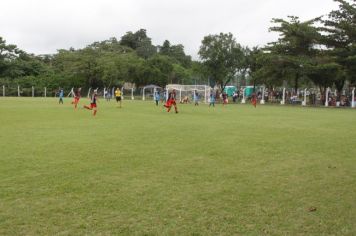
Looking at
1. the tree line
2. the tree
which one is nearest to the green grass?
the tree line

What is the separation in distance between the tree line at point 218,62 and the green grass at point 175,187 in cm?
3116

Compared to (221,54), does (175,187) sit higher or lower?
lower

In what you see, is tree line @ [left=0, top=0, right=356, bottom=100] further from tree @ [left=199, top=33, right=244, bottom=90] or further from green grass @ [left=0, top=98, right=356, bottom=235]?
green grass @ [left=0, top=98, right=356, bottom=235]

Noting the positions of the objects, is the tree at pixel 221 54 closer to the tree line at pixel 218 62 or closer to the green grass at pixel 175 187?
the tree line at pixel 218 62

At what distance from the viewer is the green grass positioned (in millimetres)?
5016

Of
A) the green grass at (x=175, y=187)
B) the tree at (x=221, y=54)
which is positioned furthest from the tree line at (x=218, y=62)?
the green grass at (x=175, y=187)

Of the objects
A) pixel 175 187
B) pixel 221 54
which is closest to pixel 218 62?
pixel 221 54

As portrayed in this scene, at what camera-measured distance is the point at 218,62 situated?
2136 inches

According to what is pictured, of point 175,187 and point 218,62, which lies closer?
point 175,187

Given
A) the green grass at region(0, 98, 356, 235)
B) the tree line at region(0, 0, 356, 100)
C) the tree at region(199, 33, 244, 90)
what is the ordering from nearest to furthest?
the green grass at region(0, 98, 356, 235) → the tree line at region(0, 0, 356, 100) → the tree at region(199, 33, 244, 90)

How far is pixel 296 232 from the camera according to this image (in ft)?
Answer: 15.8

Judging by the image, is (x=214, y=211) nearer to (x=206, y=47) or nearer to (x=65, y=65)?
(x=206, y=47)

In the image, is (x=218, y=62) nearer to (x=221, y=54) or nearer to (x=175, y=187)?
(x=221, y=54)

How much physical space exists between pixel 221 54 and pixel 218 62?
3.82ft
